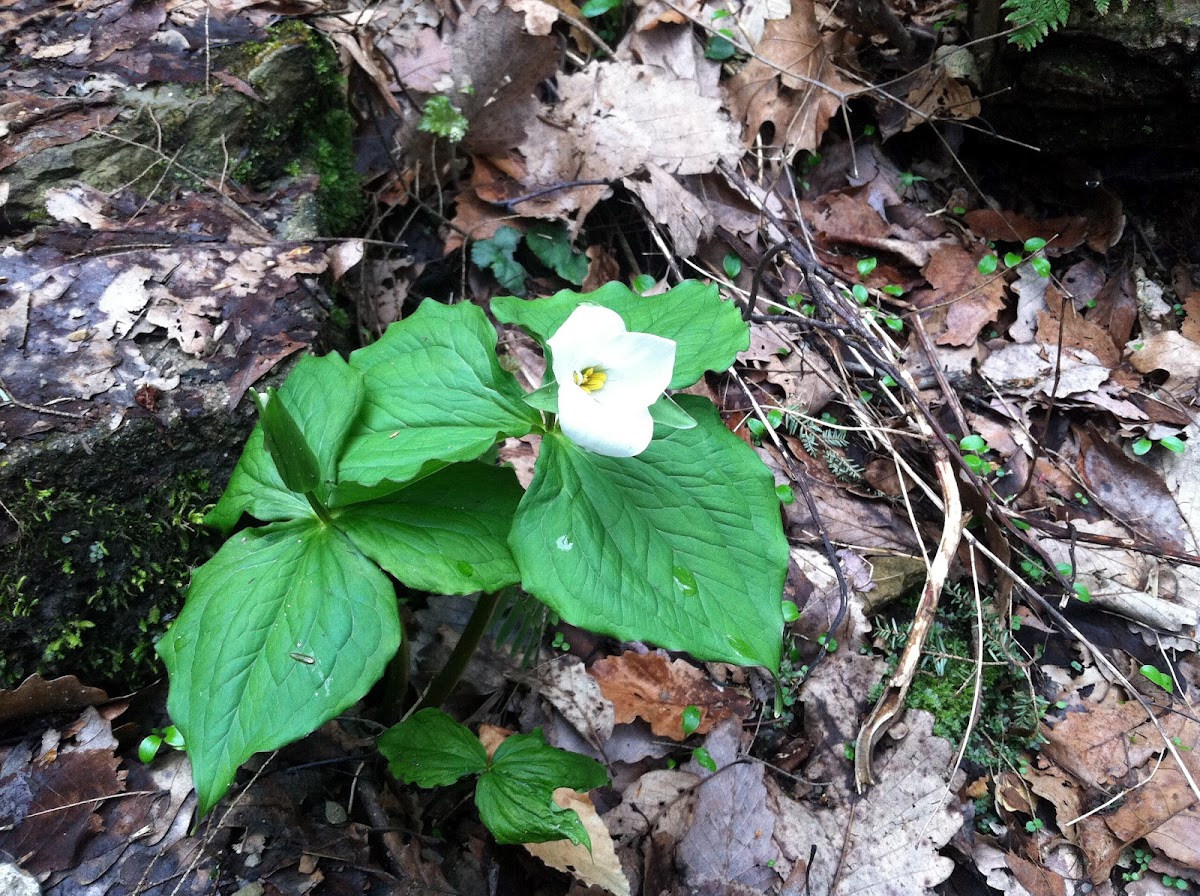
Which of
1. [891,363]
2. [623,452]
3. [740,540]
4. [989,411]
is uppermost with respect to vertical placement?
[623,452]

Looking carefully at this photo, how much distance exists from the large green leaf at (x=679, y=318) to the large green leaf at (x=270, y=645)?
639 mm

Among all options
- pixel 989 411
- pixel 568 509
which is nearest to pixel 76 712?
pixel 568 509

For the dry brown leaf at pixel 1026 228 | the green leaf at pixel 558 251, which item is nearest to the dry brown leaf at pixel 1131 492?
the dry brown leaf at pixel 1026 228

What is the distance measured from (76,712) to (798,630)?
6.29 ft

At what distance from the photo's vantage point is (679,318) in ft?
5.48

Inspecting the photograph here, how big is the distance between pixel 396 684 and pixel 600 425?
105 cm

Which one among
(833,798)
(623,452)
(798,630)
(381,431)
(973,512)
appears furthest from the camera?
(973,512)

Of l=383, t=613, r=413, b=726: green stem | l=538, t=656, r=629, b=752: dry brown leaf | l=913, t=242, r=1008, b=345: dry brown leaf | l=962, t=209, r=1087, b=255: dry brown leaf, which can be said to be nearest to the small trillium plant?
l=383, t=613, r=413, b=726: green stem

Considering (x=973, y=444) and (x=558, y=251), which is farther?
(x=558, y=251)

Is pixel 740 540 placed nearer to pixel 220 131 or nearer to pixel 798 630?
pixel 798 630

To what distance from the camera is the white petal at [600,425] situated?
1287 millimetres

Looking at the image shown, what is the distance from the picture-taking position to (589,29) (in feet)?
11.0

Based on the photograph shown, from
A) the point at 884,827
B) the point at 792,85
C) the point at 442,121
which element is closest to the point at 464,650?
the point at 884,827

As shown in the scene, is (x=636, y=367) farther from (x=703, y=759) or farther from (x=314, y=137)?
(x=314, y=137)
